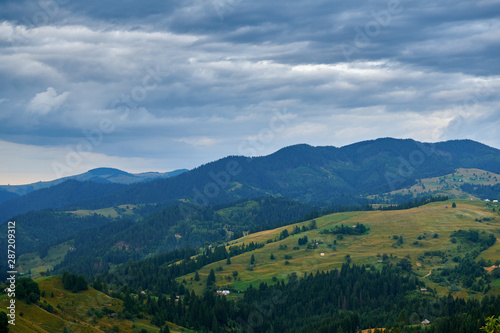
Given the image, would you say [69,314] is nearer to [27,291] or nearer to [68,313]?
[68,313]

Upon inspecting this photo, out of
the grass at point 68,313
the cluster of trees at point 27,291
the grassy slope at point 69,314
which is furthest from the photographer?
the cluster of trees at point 27,291

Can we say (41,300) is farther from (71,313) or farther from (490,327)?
(490,327)

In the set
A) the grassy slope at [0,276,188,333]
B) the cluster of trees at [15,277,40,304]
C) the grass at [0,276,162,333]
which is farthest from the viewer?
the cluster of trees at [15,277,40,304]

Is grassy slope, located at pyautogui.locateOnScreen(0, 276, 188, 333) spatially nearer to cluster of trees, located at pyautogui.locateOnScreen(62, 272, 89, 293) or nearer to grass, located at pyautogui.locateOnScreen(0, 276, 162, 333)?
grass, located at pyautogui.locateOnScreen(0, 276, 162, 333)

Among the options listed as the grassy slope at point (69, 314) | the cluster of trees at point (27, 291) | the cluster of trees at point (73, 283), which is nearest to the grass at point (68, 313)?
the grassy slope at point (69, 314)

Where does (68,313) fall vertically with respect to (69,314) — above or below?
above

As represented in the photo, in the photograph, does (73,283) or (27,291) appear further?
(73,283)

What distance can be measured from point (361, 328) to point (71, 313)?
364 feet

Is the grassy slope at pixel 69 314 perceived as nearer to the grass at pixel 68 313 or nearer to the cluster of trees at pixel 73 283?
the grass at pixel 68 313

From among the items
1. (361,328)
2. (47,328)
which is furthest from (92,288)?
(361,328)

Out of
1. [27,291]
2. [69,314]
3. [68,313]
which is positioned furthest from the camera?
[68,313]

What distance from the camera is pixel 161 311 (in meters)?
194

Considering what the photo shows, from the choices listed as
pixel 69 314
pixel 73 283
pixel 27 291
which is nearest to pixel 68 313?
pixel 69 314

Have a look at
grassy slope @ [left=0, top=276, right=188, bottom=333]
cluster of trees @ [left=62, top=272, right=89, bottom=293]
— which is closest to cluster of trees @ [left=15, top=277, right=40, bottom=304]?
grassy slope @ [left=0, top=276, right=188, bottom=333]
